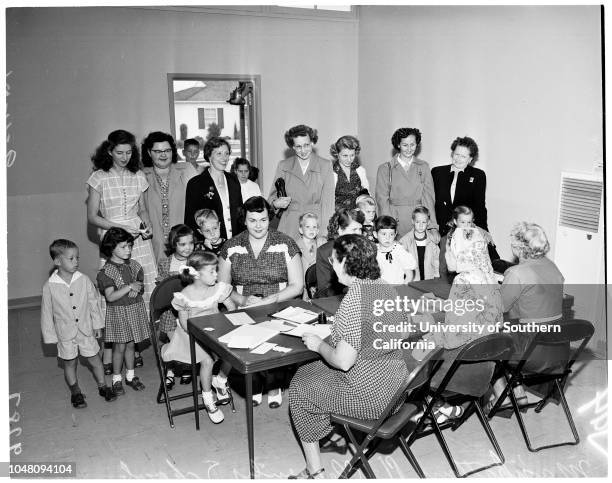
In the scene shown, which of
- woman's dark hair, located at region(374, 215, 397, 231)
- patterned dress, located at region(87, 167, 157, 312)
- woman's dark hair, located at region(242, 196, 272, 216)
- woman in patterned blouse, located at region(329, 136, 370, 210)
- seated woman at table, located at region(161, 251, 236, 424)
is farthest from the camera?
woman in patterned blouse, located at region(329, 136, 370, 210)

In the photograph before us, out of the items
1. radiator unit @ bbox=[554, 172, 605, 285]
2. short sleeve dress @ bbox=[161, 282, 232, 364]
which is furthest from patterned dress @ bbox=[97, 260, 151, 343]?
radiator unit @ bbox=[554, 172, 605, 285]

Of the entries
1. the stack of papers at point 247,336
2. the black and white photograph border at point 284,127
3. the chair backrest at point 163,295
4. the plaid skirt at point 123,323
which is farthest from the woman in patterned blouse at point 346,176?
the stack of papers at point 247,336

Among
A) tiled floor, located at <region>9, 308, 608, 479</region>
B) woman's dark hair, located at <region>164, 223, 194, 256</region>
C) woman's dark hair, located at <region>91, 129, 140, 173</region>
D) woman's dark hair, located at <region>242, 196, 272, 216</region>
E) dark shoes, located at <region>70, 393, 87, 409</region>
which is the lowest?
tiled floor, located at <region>9, 308, 608, 479</region>

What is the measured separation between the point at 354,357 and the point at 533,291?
1.42 meters

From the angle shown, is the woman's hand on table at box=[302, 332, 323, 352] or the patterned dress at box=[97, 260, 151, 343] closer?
the woman's hand on table at box=[302, 332, 323, 352]

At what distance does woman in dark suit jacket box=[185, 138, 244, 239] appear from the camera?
512cm

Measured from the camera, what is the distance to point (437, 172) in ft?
19.0

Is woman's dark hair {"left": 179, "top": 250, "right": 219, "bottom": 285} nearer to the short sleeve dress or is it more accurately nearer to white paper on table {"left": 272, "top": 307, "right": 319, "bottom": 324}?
the short sleeve dress

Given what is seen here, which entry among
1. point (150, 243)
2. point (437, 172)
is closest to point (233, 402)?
point (150, 243)

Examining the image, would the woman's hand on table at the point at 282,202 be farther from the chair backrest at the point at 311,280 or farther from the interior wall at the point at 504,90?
the interior wall at the point at 504,90

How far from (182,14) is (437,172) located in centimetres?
348

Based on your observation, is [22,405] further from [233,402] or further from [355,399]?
[355,399]

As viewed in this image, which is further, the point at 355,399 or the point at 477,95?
the point at 477,95

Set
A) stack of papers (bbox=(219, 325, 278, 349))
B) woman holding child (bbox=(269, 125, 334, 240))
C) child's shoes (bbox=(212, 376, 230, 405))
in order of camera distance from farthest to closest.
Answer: woman holding child (bbox=(269, 125, 334, 240)) → child's shoes (bbox=(212, 376, 230, 405)) → stack of papers (bbox=(219, 325, 278, 349))
